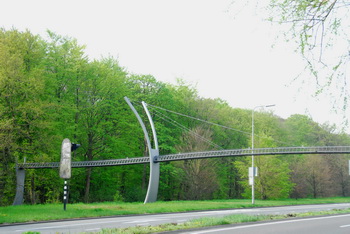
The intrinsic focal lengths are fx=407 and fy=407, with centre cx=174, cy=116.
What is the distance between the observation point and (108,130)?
128 feet

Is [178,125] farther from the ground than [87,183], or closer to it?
farther from the ground

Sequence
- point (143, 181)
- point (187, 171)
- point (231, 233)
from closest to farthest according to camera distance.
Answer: point (231, 233), point (187, 171), point (143, 181)

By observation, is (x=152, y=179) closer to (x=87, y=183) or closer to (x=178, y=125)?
(x=87, y=183)

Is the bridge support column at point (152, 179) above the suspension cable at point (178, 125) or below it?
below

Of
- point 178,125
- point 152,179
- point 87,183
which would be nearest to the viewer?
point 152,179

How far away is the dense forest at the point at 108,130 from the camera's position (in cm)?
2442

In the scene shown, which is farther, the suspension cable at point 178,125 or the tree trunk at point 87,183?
the suspension cable at point 178,125

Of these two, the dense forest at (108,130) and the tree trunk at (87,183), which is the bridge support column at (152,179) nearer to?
the dense forest at (108,130)

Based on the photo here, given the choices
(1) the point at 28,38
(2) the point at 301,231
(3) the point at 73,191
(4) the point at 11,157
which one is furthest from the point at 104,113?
(2) the point at 301,231

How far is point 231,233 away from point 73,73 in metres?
29.9

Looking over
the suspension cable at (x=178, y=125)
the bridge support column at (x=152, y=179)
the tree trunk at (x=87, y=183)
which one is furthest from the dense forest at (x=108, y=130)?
the bridge support column at (x=152, y=179)

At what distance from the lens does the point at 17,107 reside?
22.9 metres

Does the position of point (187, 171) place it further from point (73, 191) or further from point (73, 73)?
point (73, 73)

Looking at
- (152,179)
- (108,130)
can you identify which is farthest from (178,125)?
(152,179)
